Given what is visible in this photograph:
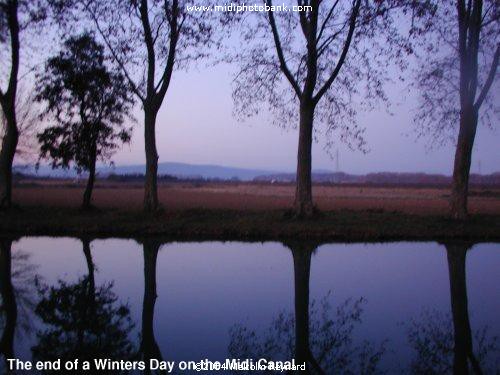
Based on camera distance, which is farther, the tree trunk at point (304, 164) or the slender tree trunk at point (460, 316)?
the tree trunk at point (304, 164)

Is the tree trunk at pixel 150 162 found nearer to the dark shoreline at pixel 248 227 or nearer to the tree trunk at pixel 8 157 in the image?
the dark shoreline at pixel 248 227

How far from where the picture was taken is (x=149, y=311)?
873cm

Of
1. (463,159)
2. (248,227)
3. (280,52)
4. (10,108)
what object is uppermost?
(280,52)

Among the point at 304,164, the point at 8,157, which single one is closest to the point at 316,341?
the point at 304,164

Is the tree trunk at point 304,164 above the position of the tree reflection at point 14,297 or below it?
above

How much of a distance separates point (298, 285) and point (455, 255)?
21.8ft

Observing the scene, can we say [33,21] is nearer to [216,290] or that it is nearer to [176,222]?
[176,222]

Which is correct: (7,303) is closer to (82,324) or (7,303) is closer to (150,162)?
(82,324)

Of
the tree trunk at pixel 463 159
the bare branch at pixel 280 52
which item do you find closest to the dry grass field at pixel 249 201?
the tree trunk at pixel 463 159

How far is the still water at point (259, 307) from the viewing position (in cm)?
688

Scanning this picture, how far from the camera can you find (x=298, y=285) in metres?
11.0

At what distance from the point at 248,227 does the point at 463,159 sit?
1006cm

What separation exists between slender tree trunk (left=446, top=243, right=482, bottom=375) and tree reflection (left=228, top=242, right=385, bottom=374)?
103cm

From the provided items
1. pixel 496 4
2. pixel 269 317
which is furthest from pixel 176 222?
pixel 496 4
